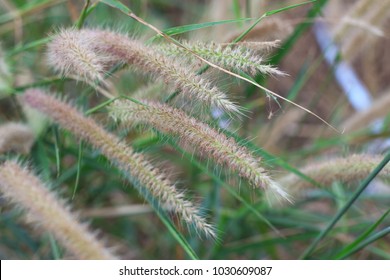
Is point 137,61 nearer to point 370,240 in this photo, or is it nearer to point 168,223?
point 168,223

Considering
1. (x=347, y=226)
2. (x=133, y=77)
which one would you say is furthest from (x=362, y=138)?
(x=133, y=77)

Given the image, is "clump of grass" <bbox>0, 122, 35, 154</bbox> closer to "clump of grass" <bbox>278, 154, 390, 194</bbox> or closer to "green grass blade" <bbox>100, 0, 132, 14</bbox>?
"green grass blade" <bbox>100, 0, 132, 14</bbox>

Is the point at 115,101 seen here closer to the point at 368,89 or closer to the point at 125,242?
the point at 125,242

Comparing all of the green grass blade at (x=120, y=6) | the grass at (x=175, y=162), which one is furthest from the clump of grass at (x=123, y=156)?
the green grass blade at (x=120, y=6)

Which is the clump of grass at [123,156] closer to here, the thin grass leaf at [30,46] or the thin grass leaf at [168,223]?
the thin grass leaf at [168,223]

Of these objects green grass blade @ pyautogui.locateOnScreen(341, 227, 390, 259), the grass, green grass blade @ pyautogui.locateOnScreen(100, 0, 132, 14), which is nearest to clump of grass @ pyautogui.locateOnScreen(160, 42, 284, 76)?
the grass

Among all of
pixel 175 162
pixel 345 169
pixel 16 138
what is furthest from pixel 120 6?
pixel 175 162
